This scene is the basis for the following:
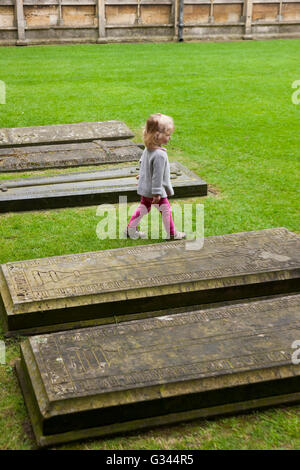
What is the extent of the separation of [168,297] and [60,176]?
9.38 ft

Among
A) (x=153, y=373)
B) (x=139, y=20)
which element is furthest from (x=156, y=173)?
(x=139, y=20)

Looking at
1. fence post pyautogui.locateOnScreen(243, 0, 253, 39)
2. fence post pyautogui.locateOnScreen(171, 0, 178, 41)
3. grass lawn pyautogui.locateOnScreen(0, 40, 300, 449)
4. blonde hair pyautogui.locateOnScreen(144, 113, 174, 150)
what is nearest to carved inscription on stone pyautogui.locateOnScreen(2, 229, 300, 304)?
grass lawn pyautogui.locateOnScreen(0, 40, 300, 449)

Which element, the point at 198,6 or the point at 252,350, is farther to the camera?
the point at 198,6

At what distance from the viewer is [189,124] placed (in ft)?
29.0

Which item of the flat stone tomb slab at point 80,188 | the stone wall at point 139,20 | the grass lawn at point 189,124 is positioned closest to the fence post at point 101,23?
the stone wall at point 139,20

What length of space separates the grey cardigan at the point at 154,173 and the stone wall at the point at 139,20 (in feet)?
46.9

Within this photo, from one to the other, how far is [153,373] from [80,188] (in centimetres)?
328

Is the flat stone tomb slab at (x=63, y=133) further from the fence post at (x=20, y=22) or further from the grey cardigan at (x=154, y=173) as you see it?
the fence post at (x=20, y=22)

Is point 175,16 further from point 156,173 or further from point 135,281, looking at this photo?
point 135,281

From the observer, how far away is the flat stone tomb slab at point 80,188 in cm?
566

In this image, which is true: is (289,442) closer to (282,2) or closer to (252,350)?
(252,350)

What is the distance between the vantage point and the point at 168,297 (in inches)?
148

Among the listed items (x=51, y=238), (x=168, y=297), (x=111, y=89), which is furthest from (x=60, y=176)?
(x=111, y=89)

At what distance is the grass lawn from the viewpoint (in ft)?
9.48
